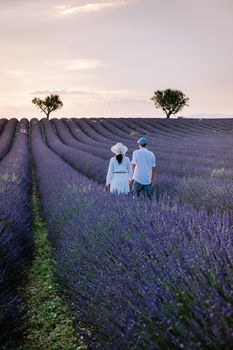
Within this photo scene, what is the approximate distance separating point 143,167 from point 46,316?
12.4 feet

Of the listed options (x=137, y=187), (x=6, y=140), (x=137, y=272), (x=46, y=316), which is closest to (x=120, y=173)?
(x=137, y=187)

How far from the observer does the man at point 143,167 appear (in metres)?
7.45

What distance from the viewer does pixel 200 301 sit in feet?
6.03

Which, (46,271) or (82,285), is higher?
(82,285)

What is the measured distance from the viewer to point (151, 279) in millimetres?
2387

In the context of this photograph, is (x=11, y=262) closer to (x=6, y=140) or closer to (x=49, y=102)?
(x=6, y=140)

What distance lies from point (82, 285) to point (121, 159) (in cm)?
397

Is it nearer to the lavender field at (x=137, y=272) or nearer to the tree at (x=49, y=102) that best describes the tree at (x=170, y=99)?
the tree at (x=49, y=102)

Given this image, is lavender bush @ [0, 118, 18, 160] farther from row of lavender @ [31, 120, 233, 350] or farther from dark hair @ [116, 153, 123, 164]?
row of lavender @ [31, 120, 233, 350]

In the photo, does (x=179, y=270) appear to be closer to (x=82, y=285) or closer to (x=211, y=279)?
(x=211, y=279)

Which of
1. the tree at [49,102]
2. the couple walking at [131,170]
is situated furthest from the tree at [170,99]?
the couple walking at [131,170]

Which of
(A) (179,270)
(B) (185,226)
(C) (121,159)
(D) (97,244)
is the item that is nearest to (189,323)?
(A) (179,270)

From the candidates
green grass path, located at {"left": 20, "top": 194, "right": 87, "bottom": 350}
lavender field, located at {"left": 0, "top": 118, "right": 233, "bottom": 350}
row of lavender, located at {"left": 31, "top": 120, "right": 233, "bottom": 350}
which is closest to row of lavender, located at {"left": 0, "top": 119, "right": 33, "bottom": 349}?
lavender field, located at {"left": 0, "top": 118, "right": 233, "bottom": 350}

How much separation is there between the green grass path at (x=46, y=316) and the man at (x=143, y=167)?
7.35ft
